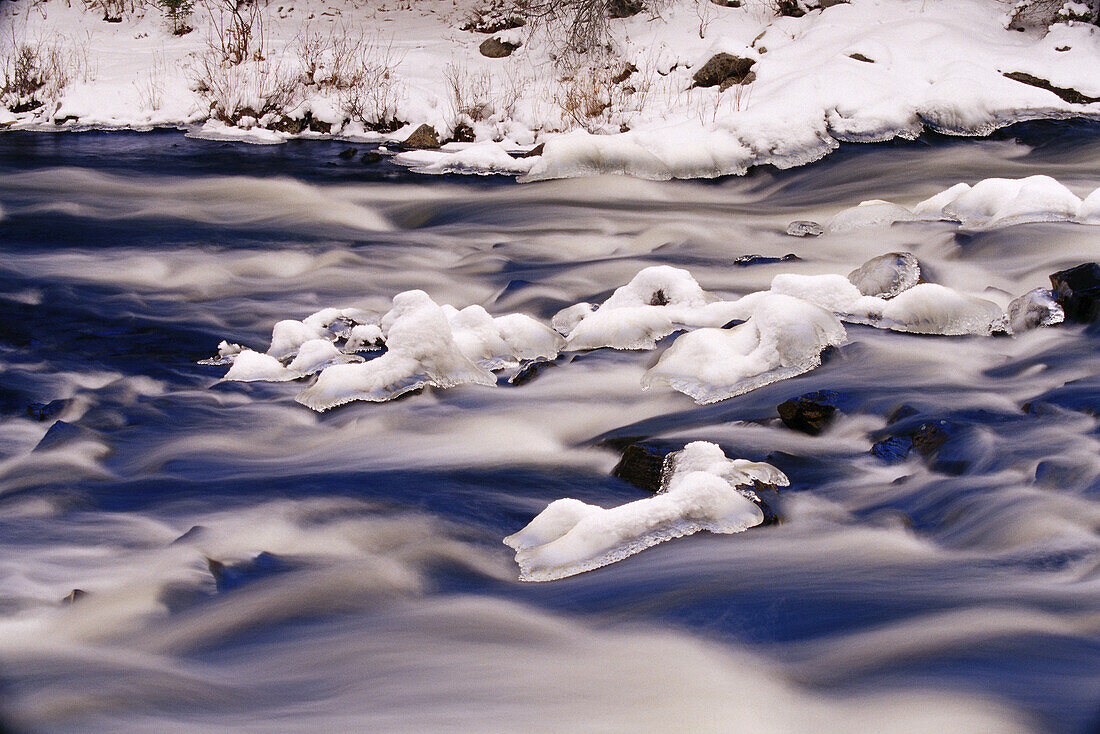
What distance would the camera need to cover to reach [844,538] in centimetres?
265

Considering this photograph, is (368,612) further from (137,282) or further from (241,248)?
(241,248)

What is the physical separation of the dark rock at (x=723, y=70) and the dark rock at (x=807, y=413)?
7031 mm

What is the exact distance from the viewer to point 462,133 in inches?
387

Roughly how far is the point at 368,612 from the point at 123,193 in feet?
22.1

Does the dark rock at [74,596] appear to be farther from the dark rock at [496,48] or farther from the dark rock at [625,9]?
the dark rock at [625,9]

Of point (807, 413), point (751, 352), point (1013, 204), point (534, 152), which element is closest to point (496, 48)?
point (534, 152)

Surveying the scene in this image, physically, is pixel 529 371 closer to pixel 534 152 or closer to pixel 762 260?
pixel 762 260

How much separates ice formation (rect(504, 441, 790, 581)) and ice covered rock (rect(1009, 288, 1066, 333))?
2.06m

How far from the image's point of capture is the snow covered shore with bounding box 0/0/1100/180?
27.9 feet

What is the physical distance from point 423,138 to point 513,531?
7404 mm

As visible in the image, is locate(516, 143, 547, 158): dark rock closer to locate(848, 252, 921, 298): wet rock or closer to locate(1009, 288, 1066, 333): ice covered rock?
locate(848, 252, 921, 298): wet rock

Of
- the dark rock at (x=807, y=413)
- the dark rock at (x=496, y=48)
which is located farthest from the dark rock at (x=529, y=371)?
the dark rock at (x=496, y=48)

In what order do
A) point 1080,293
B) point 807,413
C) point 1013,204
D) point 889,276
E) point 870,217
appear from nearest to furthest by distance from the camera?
1. point 807,413
2. point 1080,293
3. point 889,276
4. point 1013,204
5. point 870,217

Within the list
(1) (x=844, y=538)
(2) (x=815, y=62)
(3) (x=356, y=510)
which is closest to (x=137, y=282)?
(3) (x=356, y=510)
